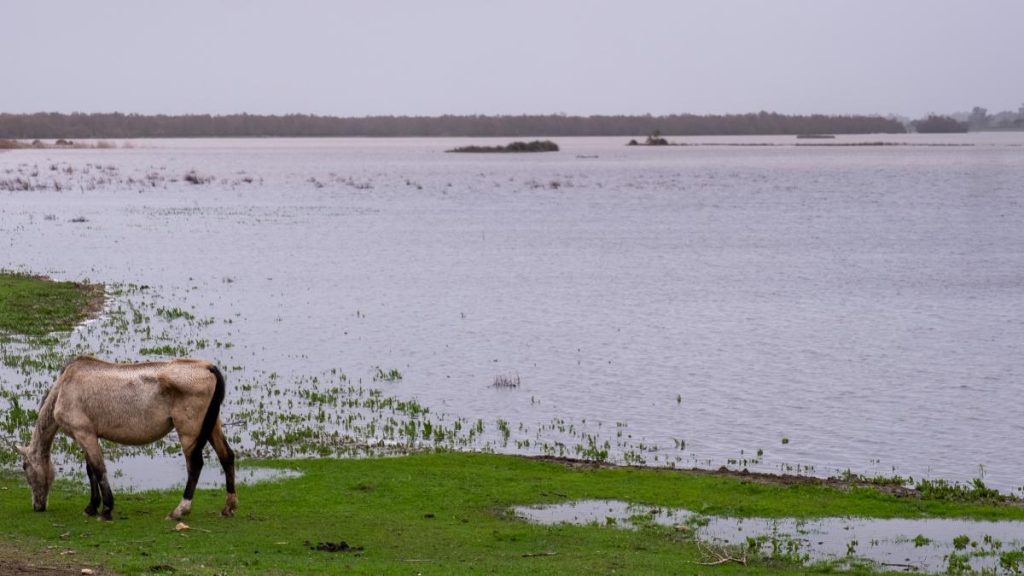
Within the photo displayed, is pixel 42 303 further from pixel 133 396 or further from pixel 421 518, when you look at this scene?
pixel 421 518

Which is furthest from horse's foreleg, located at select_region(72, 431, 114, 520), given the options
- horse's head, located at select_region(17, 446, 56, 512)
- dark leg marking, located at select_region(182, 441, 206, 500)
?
dark leg marking, located at select_region(182, 441, 206, 500)

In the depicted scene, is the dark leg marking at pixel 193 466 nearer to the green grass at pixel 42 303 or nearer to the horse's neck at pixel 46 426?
the horse's neck at pixel 46 426

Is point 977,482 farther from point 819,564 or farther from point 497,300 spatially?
point 497,300

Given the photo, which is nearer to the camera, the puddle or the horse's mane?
the puddle

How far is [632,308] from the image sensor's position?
42.7 metres

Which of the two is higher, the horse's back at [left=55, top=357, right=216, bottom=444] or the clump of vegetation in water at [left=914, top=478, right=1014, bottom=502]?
the horse's back at [left=55, top=357, right=216, bottom=444]

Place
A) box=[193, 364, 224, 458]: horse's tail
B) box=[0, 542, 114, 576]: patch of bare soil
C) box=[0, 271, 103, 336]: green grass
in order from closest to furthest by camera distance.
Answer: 1. box=[0, 542, 114, 576]: patch of bare soil
2. box=[193, 364, 224, 458]: horse's tail
3. box=[0, 271, 103, 336]: green grass

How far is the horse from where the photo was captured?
14969 mm

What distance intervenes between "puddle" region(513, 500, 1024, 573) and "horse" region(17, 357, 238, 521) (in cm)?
457

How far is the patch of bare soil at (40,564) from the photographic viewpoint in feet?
38.9

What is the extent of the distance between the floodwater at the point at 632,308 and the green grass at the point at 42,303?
3249 mm

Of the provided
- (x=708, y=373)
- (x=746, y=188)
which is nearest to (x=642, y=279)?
(x=708, y=373)

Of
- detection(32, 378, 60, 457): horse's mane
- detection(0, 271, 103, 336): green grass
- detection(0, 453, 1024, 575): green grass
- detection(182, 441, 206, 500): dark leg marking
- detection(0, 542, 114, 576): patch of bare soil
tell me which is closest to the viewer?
detection(0, 542, 114, 576): patch of bare soil

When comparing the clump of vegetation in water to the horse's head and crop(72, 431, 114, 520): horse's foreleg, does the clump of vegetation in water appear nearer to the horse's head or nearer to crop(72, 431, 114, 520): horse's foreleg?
crop(72, 431, 114, 520): horse's foreleg
